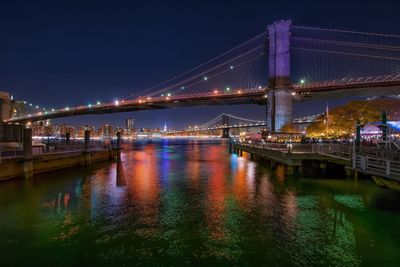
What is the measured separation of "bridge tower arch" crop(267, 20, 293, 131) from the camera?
52938 mm

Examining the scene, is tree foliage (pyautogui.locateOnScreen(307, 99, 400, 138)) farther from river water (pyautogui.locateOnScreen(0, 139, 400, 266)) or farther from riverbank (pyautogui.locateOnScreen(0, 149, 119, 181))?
riverbank (pyautogui.locateOnScreen(0, 149, 119, 181))

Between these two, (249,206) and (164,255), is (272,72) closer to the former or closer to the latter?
(249,206)

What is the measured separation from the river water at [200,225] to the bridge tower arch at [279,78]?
1314 inches

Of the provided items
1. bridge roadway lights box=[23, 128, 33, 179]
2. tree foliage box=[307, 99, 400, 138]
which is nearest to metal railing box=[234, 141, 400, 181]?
tree foliage box=[307, 99, 400, 138]

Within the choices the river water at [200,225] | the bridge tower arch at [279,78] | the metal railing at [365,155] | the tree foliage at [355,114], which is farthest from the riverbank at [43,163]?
the bridge tower arch at [279,78]

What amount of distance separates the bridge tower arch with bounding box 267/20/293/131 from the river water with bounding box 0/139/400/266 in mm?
33383

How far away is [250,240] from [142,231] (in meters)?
3.80

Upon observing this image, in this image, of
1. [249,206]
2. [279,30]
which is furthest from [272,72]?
[249,206]

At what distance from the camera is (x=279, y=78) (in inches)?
2146

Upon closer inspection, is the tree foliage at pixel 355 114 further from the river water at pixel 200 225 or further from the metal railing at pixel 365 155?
the river water at pixel 200 225

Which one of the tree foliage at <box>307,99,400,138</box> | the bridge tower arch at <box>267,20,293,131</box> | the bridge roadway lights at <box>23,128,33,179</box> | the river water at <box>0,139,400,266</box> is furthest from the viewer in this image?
the bridge tower arch at <box>267,20,293,131</box>

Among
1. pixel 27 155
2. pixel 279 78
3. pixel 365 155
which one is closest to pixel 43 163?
pixel 27 155

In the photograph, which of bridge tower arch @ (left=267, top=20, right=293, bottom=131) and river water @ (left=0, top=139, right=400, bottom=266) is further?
bridge tower arch @ (left=267, top=20, right=293, bottom=131)

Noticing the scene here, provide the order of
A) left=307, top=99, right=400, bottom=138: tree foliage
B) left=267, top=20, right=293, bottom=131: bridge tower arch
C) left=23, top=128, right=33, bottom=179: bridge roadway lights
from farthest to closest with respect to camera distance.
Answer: left=267, top=20, right=293, bottom=131: bridge tower arch → left=307, top=99, right=400, bottom=138: tree foliage → left=23, top=128, right=33, bottom=179: bridge roadway lights
